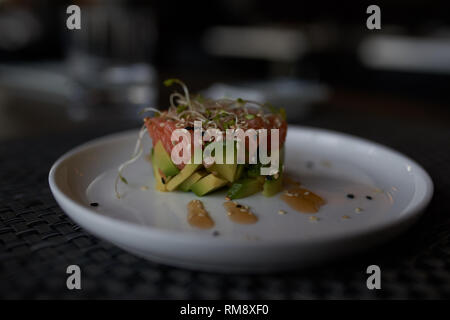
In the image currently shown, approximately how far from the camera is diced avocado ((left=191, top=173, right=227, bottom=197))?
101cm

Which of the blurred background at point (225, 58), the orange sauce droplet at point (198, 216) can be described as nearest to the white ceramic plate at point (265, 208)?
the orange sauce droplet at point (198, 216)

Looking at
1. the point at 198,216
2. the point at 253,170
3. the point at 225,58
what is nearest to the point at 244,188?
the point at 253,170

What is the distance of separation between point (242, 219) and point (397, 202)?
1.30ft

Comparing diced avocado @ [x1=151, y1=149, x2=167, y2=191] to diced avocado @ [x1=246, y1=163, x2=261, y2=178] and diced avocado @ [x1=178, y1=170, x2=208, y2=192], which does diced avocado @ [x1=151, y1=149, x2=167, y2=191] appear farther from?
diced avocado @ [x1=246, y1=163, x2=261, y2=178]

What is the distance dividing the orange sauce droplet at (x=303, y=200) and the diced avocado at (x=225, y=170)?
0.14 meters

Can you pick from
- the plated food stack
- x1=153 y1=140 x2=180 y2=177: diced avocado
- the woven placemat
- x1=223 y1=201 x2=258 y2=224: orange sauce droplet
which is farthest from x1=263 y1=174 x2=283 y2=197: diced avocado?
the woven placemat

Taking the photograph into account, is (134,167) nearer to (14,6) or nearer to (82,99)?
(82,99)

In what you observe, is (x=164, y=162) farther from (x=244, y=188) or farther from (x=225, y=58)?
(x=225, y=58)

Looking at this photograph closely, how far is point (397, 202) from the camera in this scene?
986 millimetres

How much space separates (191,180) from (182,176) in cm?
2

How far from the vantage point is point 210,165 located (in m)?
1.02
